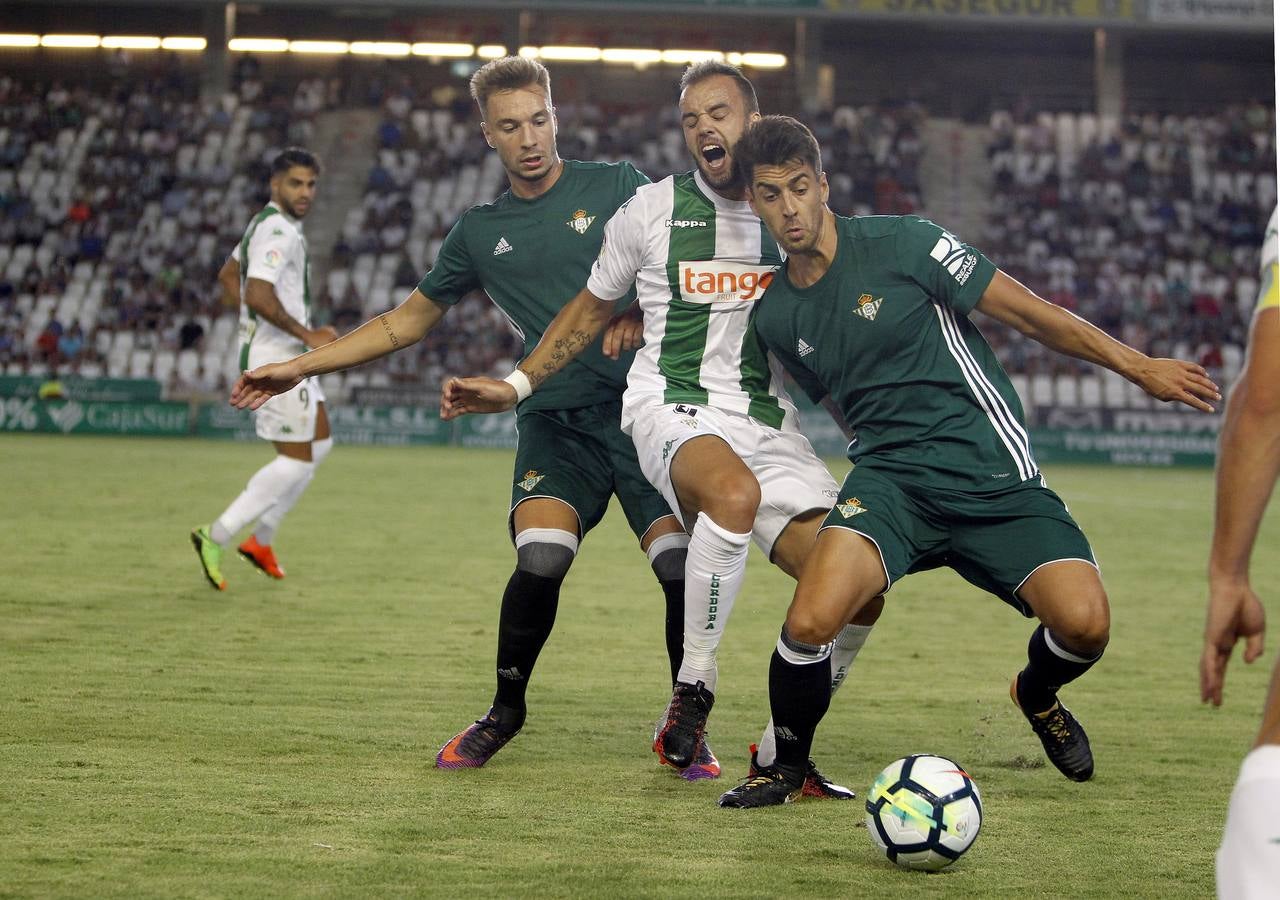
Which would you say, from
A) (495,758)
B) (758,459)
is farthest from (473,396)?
(495,758)

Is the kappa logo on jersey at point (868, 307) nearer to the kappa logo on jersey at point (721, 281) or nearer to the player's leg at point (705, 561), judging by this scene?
the kappa logo on jersey at point (721, 281)

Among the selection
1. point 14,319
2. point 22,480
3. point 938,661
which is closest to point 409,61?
point 14,319

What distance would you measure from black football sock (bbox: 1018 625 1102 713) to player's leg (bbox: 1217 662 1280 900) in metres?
2.66

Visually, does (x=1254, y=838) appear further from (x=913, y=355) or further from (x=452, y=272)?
(x=452, y=272)

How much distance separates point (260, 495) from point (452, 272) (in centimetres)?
415

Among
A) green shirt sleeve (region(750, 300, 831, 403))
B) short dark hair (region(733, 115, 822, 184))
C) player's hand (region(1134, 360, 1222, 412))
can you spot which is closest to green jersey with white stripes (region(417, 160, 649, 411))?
green shirt sleeve (region(750, 300, 831, 403))

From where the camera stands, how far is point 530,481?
5.32 metres

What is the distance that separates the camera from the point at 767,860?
12.8 ft

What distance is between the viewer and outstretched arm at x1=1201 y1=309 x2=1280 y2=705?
88.8 inches

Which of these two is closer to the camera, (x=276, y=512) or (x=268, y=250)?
(x=268, y=250)

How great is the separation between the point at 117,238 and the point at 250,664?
25.8 m

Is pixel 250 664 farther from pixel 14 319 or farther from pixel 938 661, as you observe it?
pixel 14 319

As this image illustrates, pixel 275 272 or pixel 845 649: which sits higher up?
pixel 275 272

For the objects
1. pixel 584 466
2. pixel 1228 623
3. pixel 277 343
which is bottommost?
pixel 584 466
